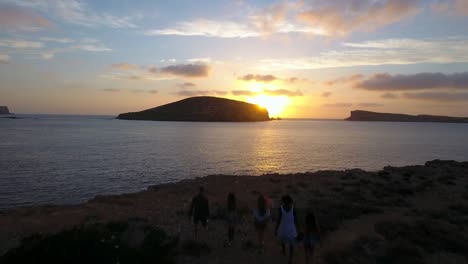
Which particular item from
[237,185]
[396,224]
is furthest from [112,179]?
[396,224]

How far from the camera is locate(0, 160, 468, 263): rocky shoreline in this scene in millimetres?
12156

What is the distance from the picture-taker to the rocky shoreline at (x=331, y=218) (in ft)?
39.9

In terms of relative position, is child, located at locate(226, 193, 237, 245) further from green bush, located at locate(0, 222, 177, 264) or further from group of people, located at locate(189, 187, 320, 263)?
green bush, located at locate(0, 222, 177, 264)

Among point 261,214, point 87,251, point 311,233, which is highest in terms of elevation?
point 261,214

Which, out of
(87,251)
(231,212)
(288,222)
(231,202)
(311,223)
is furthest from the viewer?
(231,212)

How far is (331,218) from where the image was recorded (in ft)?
54.1

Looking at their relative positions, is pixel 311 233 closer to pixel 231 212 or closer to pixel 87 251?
pixel 231 212

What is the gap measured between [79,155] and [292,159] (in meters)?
36.5

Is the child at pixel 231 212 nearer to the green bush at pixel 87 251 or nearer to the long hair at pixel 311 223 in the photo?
the green bush at pixel 87 251

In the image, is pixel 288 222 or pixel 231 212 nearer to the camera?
pixel 288 222

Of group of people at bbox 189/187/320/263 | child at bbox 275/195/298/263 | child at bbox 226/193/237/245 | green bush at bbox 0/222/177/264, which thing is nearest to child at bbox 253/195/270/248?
group of people at bbox 189/187/320/263

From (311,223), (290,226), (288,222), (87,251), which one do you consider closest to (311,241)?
(311,223)

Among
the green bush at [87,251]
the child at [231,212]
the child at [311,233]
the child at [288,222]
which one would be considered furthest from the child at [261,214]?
the green bush at [87,251]

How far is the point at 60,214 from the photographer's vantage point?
19.4 meters
